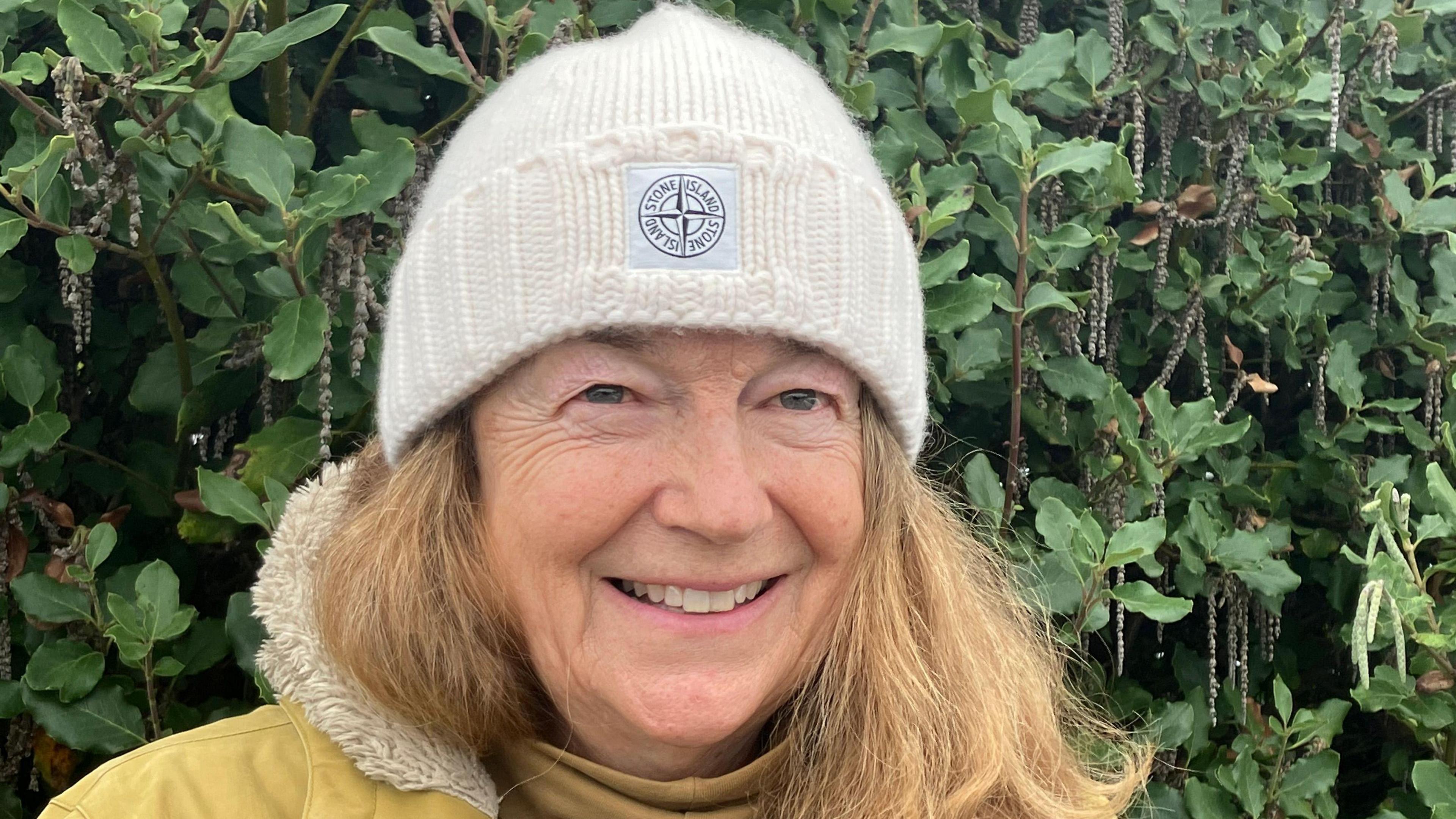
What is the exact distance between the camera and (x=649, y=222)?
1269mm

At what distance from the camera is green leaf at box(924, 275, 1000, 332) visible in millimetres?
1757

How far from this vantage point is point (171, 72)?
151cm

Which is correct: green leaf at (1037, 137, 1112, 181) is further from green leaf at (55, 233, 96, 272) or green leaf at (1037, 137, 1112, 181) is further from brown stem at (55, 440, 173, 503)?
brown stem at (55, 440, 173, 503)

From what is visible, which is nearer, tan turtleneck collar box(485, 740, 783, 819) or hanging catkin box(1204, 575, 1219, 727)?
tan turtleneck collar box(485, 740, 783, 819)

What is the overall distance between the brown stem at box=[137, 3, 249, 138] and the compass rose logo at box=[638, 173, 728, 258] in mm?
694

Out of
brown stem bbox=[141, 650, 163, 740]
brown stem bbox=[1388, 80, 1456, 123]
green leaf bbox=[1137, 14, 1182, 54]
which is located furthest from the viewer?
brown stem bbox=[1388, 80, 1456, 123]

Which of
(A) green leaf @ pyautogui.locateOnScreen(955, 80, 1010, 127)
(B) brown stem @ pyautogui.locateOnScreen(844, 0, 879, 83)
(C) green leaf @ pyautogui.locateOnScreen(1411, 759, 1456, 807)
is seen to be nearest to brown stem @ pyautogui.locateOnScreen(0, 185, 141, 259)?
(B) brown stem @ pyautogui.locateOnScreen(844, 0, 879, 83)

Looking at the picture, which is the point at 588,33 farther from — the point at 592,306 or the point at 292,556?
the point at 292,556

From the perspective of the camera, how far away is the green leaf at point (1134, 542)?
1.70 metres

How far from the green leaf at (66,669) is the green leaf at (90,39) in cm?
84

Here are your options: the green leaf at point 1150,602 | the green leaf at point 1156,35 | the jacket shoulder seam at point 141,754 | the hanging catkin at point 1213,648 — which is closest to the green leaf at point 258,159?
the jacket shoulder seam at point 141,754

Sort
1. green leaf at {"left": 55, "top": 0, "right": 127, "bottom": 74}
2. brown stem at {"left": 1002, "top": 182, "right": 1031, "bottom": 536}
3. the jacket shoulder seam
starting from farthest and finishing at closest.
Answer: brown stem at {"left": 1002, "top": 182, "right": 1031, "bottom": 536} < green leaf at {"left": 55, "top": 0, "right": 127, "bottom": 74} < the jacket shoulder seam

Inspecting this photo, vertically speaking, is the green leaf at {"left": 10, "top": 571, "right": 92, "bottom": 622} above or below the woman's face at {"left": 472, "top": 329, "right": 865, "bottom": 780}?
below

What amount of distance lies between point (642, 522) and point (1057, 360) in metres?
0.93
